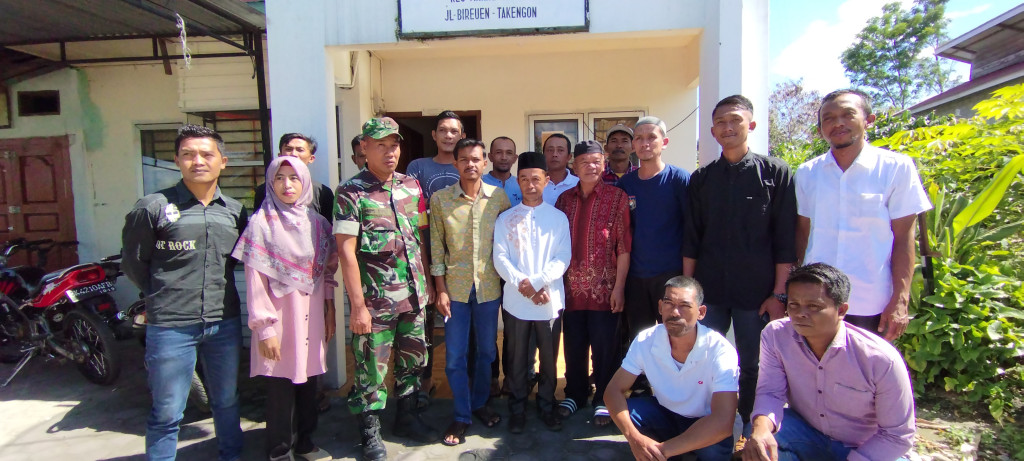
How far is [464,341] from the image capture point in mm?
3062

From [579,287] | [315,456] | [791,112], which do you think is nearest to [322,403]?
[315,456]

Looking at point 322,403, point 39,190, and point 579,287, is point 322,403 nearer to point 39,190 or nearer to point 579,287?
point 579,287

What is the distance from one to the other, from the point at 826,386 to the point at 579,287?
134 cm

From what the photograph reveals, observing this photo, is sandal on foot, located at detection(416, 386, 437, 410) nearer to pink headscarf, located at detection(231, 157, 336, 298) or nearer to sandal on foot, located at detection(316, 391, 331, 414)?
sandal on foot, located at detection(316, 391, 331, 414)

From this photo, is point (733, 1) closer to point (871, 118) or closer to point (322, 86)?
point (871, 118)

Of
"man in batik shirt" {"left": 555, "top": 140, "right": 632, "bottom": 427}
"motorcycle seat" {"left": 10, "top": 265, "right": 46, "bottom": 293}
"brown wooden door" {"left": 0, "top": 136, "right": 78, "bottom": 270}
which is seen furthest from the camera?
"brown wooden door" {"left": 0, "top": 136, "right": 78, "bottom": 270}

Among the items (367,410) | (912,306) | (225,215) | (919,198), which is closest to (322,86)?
(225,215)

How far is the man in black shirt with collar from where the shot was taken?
2648 millimetres

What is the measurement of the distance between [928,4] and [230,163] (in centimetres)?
2715

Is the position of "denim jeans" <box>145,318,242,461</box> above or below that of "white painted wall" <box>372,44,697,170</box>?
below

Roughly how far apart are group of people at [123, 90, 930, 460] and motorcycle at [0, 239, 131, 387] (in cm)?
204

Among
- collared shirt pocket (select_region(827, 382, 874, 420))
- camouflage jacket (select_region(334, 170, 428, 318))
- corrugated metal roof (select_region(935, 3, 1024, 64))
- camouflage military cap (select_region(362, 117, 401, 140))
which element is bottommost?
collared shirt pocket (select_region(827, 382, 874, 420))

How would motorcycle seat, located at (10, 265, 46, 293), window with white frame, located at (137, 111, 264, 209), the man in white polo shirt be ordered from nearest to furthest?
the man in white polo shirt < motorcycle seat, located at (10, 265, 46, 293) < window with white frame, located at (137, 111, 264, 209)

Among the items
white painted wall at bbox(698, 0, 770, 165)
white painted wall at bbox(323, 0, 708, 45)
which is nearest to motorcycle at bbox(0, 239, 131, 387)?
white painted wall at bbox(323, 0, 708, 45)
